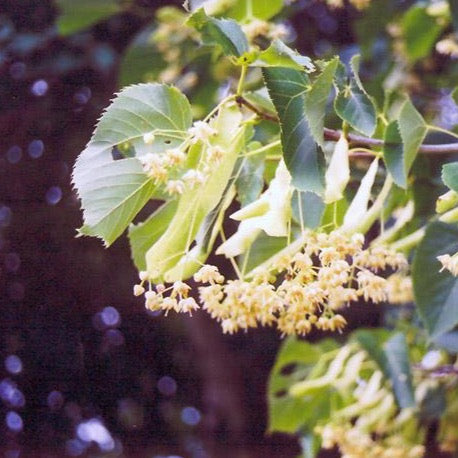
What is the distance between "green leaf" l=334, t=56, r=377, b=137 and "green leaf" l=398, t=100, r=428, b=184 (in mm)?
71

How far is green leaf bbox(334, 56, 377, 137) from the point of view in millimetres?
937

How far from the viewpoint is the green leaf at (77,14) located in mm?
2098

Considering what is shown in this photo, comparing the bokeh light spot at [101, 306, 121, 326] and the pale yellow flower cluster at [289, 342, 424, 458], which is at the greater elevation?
the bokeh light spot at [101, 306, 121, 326]

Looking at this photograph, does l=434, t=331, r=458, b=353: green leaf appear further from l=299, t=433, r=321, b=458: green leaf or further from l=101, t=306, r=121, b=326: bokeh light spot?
l=101, t=306, r=121, b=326: bokeh light spot

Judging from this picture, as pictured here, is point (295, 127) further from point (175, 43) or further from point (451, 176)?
point (175, 43)

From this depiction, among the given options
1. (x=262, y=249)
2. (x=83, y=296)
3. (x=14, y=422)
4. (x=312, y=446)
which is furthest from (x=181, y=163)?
(x=14, y=422)

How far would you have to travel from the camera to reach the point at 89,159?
0.88 m

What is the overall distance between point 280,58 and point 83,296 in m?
1.60

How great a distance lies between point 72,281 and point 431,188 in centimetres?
121

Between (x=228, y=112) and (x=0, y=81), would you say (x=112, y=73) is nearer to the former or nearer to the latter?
(x=0, y=81)

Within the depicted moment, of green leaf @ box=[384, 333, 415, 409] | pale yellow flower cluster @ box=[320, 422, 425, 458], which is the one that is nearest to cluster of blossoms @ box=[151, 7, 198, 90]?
green leaf @ box=[384, 333, 415, 409]

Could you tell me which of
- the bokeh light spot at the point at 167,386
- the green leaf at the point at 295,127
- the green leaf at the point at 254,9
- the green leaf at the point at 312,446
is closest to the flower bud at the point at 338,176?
the green leaf at the point at 295,127

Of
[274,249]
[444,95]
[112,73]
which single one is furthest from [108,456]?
[274,249]

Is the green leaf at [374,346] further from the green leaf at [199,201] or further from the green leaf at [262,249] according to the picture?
the green leaf at [199,201]
